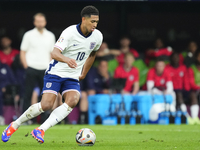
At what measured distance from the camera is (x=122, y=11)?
1410cm

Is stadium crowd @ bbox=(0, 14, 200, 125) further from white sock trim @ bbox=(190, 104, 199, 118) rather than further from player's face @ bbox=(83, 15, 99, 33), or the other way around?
player's face @ bbox=(83, 15, 99, 33)

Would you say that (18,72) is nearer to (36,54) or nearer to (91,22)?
(36,54)

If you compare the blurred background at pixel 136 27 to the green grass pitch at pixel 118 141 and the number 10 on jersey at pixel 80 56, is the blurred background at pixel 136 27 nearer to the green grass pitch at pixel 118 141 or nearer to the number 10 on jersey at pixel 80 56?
the green grass pitch at pixel 118 141

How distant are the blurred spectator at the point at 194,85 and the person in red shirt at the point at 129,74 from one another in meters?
1.52

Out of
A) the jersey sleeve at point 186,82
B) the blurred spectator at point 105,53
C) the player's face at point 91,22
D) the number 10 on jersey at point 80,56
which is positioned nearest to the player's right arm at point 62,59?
the number 10 on jersey at point 80,56

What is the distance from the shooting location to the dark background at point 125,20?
14.2 m

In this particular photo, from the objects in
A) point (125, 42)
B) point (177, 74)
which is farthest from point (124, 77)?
point (177, 74)

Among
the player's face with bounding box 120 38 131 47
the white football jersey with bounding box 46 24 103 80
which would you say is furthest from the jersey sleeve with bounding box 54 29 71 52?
the player's face with bounding box 120 38 131 47

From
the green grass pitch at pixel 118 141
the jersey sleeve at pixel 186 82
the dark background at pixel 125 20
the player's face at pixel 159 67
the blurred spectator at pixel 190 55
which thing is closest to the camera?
the green grass pitch at pixel 118 141

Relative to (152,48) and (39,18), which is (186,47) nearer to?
(152,48)

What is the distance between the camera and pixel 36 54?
10.2 m

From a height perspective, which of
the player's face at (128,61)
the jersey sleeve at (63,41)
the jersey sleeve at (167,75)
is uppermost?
the player's face at (128,61)

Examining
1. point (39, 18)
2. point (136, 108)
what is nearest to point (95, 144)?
point (39, 18)

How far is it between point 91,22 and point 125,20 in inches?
299
